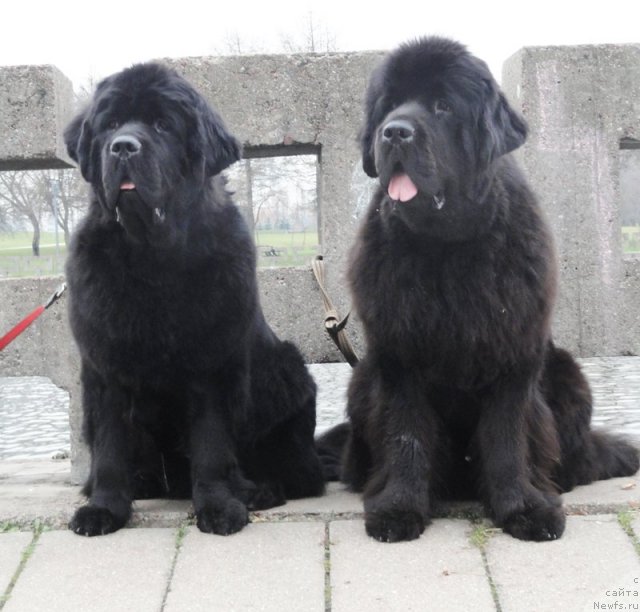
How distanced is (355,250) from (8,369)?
1.92 meters

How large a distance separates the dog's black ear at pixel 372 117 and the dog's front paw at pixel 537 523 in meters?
1.26

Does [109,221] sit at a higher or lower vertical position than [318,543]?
higher

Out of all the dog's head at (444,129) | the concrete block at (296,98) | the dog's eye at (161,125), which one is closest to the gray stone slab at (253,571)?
the dog's head at (444,129)

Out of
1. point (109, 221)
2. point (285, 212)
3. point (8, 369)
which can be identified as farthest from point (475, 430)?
point (285, 212)

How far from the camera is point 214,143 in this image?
3.08 m

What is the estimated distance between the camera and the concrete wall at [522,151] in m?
3.96

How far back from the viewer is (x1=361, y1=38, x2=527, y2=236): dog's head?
2.80 m

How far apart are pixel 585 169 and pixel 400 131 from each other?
1.61 m

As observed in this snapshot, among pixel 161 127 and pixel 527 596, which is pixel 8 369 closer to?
pixel 161 127

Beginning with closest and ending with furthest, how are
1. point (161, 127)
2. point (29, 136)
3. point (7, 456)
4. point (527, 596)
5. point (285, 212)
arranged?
point (527, 596) < point (161, 127) < point (29, 136) < point (7, 456) < point (285, 212)

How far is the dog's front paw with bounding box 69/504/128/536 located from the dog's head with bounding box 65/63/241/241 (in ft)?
3.12

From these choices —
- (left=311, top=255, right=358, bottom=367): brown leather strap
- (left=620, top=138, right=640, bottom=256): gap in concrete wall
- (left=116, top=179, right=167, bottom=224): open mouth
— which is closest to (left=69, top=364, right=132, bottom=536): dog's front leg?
(left=116, top=179, right=167, bottom=224): open mouth

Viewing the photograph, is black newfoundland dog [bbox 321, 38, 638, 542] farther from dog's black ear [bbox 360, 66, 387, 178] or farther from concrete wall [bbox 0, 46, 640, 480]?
concrete wall [bbox 0, 46, 640, 480]

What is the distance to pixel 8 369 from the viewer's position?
4.10 meters
